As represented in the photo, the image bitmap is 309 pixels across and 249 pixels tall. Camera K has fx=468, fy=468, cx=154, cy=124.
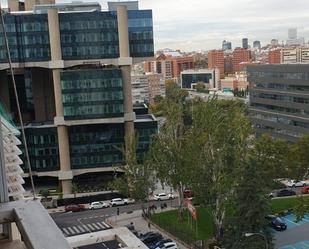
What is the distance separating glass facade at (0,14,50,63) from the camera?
30.4m

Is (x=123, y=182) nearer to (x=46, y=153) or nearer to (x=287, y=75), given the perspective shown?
(x=46, y=153)

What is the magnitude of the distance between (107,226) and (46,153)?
9.42 metres

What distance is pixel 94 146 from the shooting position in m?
31.5

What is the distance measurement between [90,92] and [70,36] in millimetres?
3935

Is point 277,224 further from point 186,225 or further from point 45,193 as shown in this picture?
point 45,193

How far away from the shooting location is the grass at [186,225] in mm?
20581

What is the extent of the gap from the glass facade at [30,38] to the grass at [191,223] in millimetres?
13529

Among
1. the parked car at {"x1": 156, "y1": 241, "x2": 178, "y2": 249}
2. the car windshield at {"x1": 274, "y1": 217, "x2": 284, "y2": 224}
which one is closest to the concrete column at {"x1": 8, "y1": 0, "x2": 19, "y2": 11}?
the parked car at {"x1": 156, "y1": 241, "x2": 178, "y2": 249}

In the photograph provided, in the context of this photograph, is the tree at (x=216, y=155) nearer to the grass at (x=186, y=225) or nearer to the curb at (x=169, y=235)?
the grass at (x=186, y=225)

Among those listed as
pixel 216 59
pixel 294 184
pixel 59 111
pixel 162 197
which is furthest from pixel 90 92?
pixel 216 59

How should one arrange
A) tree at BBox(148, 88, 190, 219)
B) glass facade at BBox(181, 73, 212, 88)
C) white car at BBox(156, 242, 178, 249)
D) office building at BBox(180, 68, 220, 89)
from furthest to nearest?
glass facade at BBox(181, 73, 212, 88)
office building at BBox(180, 68, 220, 89)
tree at BBox(148, 88, 190, 219)
white car at BBox(156, 242, 178, 249)

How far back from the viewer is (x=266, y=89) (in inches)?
1590

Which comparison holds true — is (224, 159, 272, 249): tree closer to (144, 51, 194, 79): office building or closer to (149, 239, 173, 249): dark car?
(149, 239, 173, 249): dark car

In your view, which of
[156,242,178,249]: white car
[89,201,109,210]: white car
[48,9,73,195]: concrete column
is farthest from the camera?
[48,9,73,195]: concrete column
